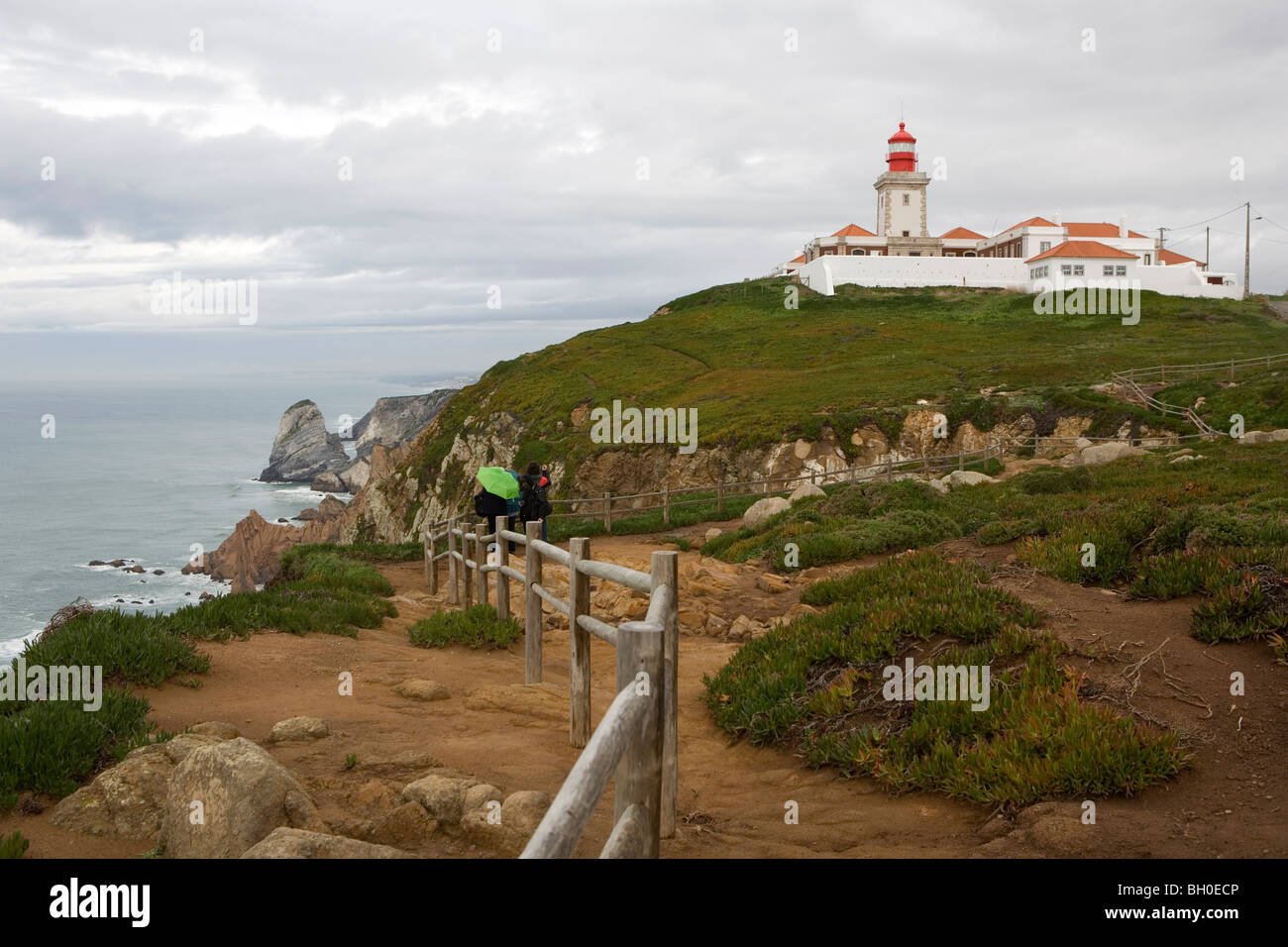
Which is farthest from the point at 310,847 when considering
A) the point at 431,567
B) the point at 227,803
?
the point at 431,567

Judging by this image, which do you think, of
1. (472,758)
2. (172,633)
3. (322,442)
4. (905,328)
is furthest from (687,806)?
(322,442)

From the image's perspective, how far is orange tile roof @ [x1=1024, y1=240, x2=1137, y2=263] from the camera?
259 feet

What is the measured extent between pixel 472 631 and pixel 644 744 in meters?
7.21

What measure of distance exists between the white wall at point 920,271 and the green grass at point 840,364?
2315 millimetres

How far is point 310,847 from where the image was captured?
12.8 feet

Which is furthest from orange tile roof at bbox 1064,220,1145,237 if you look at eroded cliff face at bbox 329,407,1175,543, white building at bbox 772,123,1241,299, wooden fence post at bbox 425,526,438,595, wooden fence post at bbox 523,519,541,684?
wooden fence post at bbox 523,519,541,684

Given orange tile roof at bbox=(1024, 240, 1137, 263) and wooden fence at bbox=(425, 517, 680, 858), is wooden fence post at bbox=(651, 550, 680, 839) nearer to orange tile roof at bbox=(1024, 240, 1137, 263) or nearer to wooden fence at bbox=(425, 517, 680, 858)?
wooden fence at bbox=(425, 517, 680, 858)

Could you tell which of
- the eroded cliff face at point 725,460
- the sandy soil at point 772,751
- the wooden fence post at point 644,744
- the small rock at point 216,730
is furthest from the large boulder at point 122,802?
the eroded cliff face at point 725,460

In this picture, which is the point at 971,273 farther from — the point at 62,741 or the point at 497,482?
the point at 62,741

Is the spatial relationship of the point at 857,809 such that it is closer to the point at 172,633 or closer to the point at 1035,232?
the point at 172,633

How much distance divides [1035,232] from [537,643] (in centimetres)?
8917

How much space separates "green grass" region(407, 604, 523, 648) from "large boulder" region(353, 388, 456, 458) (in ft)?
507

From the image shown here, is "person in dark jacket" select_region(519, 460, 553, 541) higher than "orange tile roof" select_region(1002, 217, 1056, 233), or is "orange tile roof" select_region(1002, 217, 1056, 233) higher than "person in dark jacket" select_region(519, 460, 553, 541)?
"orange tile roof" select_region(1002, 217, 1056, 233)
